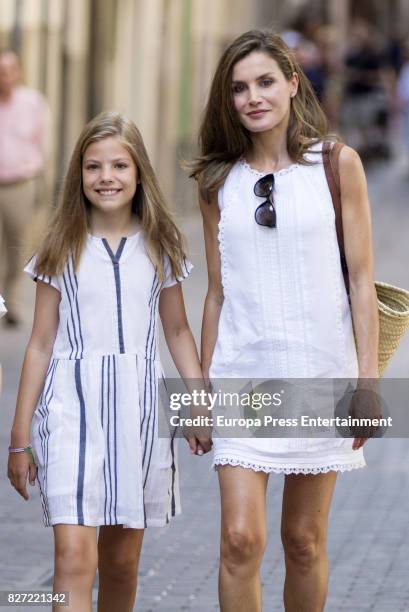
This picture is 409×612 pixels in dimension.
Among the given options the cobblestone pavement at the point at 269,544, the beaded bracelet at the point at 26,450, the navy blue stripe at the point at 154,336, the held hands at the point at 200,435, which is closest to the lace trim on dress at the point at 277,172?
the navy blue stripe at the point at 154,336

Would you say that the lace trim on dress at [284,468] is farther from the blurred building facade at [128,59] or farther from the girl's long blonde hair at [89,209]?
the blurred building facade at [128,59]

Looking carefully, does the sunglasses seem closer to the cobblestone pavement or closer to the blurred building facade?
the cobblestone pavement

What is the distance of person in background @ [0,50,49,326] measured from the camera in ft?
40.5

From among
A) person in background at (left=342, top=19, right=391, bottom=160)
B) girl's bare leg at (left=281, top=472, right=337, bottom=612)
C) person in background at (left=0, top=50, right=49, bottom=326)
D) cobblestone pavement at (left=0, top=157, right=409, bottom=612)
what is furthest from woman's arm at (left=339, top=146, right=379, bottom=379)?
person in background at (left=342, top=19, right=391, bottom=160)

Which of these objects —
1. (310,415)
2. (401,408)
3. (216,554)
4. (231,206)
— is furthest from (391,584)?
(401,408)

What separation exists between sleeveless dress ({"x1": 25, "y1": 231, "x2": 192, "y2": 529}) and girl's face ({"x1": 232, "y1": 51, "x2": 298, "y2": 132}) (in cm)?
49

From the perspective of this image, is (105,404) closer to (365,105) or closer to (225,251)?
(225,251)

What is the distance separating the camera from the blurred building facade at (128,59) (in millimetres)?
16969

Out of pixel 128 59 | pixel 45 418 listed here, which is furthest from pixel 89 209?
pixel 128 59

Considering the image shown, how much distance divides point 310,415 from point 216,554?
1990mm

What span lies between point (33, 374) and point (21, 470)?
28 centimetres

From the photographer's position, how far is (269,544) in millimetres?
6652

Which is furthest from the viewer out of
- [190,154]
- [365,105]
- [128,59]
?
[365,105]

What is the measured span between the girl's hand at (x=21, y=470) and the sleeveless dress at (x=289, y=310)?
1.75ft
